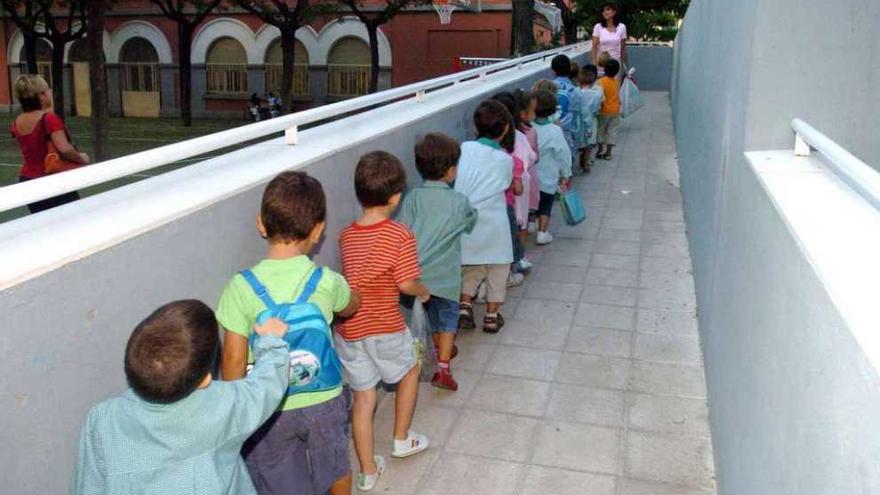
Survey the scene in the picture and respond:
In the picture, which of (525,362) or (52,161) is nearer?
(525,362)

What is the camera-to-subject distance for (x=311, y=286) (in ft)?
8.61

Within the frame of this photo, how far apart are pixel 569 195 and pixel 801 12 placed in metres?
3.66

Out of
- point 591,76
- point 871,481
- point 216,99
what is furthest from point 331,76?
point 871,481

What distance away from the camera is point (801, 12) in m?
3.11

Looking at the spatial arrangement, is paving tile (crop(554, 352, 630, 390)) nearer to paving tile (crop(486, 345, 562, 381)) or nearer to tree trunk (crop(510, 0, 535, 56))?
paving tile (crop(486, 345, 562, 381))

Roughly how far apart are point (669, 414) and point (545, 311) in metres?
1.61

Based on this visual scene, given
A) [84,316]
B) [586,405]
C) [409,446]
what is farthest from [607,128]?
[84,316]

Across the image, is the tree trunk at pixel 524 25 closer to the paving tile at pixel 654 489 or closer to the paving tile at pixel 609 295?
the paving tile at pixel 609 295

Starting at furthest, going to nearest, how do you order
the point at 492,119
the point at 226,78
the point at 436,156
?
the point at 226,78 → the point at 492,119 → the point at 436,156

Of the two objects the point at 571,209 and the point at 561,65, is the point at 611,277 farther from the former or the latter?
the point at 561,65

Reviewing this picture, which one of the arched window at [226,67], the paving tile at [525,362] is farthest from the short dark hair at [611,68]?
the arched window at [226,67]

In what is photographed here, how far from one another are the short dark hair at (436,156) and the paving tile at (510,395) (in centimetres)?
120

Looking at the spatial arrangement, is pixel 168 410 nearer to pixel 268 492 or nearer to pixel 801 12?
pixel 268 492

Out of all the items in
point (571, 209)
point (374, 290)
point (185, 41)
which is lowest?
point (571, 209)
